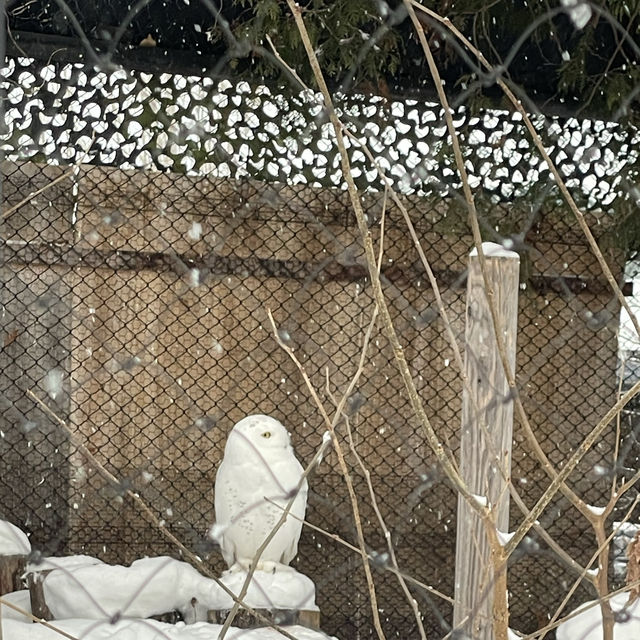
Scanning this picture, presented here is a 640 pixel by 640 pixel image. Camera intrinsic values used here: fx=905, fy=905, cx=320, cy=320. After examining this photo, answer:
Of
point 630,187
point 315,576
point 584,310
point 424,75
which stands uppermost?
point 424,75

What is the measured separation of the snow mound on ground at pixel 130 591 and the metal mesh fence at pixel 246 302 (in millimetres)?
652

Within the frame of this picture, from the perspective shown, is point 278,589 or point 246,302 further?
point 246,302

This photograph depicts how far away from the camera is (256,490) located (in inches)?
76.3

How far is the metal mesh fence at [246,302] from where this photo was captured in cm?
258

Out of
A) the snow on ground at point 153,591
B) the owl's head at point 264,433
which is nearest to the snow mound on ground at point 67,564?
the snow on ground at point 153,591

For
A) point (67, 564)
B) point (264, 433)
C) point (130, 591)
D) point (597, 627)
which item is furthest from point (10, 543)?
point (597, 627)

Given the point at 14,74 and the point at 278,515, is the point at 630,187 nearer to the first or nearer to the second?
the point at 278,515

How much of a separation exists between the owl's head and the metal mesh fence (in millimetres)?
643

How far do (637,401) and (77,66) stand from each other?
202cm

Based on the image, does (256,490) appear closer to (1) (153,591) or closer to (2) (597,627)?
(1) (153,591)

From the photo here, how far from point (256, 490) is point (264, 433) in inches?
4.9

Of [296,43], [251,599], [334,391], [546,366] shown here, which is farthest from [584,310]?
[251,599]

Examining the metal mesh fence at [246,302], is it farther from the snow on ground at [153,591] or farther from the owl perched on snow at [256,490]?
the snow on ground at [153,591]

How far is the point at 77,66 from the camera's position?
2.65 meters
